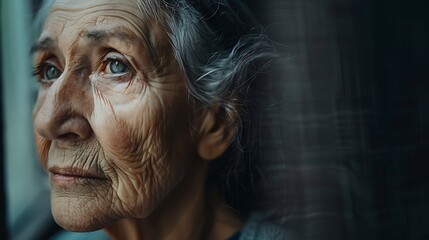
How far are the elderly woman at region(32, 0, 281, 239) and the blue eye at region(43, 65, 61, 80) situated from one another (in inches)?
2.2

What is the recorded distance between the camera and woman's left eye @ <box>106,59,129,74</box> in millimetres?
2312

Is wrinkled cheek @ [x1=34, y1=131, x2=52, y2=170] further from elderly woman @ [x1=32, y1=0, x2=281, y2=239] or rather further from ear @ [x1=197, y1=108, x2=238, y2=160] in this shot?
ear @ [x1=197, y1=108, x2=238, y2=160]

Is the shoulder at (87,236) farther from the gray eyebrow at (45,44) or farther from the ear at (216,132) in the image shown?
the gray eyebrow at (45,44)

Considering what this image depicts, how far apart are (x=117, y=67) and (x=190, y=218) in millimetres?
587

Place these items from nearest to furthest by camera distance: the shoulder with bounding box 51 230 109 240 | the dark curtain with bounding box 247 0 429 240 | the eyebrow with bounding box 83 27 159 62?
the dark curtain with bounding box 247 0 429 240
the eyebrow with bounding box 83 27 159 62
the shoulder with bounding box 51 230 109 240

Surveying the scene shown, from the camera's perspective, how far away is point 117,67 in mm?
2320

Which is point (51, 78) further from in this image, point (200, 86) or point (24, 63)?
point (200, 86)

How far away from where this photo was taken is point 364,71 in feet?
7.06

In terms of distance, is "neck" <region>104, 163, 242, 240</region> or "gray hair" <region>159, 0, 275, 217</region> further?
"neck" <region>104, 163, 242, 240</region>

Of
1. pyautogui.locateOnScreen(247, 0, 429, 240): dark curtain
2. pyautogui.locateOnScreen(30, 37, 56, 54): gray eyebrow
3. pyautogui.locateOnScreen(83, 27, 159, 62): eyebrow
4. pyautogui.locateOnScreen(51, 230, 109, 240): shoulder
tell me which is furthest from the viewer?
pyautogui.locateOnScreen(51, 230, 109, 240): shoulder

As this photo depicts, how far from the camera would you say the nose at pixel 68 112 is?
2328 mm

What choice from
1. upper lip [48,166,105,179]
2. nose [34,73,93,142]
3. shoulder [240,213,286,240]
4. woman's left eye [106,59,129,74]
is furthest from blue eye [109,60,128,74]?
shoulder [240,213,286,240]

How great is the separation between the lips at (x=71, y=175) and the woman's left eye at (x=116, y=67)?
340mm

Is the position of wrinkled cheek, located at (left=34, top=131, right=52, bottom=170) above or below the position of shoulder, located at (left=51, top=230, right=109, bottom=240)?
above
